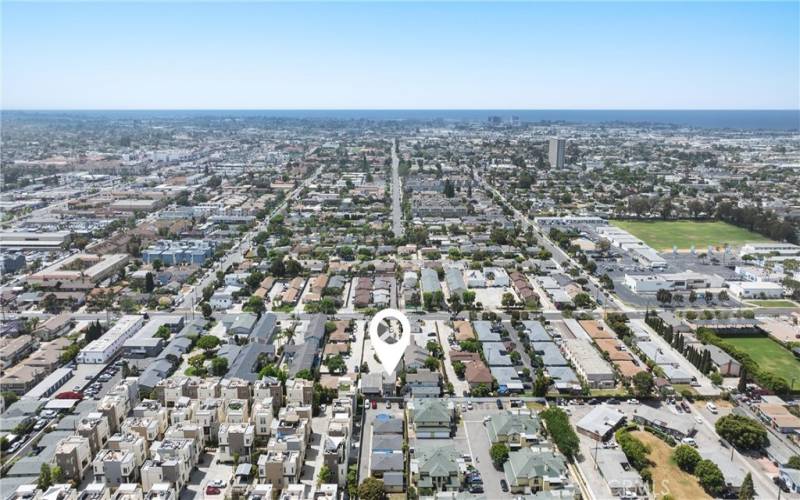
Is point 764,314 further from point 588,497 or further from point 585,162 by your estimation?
point 585,162

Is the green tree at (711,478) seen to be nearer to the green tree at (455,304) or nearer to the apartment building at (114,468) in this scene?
the green tree at (455,304)

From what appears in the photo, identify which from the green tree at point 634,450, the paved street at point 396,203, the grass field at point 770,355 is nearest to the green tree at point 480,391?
the green tree at point 634,450

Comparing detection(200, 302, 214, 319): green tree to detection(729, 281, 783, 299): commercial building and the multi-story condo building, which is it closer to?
the multi-story condo building

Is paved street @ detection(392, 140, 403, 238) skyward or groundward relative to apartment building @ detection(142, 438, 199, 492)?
skyward

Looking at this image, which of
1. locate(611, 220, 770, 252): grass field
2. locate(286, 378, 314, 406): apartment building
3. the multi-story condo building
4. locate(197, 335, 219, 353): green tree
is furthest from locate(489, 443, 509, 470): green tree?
locate(611, 220, 770, 252): grass field

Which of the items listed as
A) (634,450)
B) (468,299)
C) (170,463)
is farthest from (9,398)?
(634,450)
